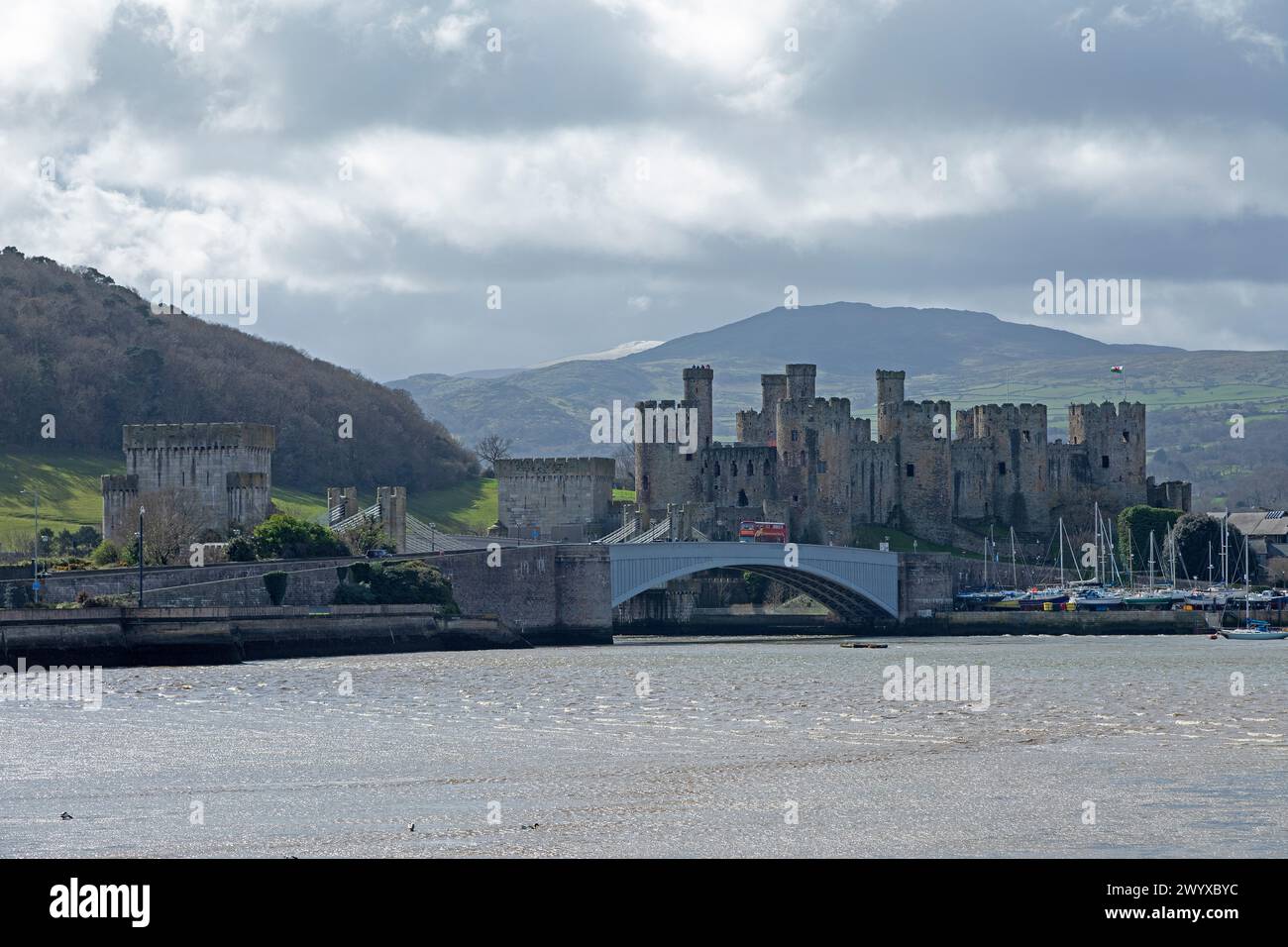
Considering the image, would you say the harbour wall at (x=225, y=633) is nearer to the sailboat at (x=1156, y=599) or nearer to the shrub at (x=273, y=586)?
the shrub at (x=273, y=586)

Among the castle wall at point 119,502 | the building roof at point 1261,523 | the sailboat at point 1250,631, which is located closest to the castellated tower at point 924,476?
the sailboat at point 1250,631

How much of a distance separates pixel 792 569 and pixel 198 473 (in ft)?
71.1

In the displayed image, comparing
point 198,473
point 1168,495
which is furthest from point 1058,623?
point 198,473

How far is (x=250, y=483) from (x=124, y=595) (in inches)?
814

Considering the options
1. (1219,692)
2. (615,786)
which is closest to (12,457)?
(1219,692)

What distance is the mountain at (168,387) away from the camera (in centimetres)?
11331

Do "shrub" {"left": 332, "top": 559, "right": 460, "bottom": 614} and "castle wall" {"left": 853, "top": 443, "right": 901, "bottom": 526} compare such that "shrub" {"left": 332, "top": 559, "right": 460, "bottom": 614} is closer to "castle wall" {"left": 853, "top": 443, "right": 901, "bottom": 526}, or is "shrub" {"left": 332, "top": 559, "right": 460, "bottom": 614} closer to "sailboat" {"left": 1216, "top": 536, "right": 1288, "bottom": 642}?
"sailboat" {"left": 1216, "top": 536, "right": 1288, "bottom": 642}

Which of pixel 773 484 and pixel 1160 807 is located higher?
pixel 773 484

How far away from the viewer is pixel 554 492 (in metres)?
94.1

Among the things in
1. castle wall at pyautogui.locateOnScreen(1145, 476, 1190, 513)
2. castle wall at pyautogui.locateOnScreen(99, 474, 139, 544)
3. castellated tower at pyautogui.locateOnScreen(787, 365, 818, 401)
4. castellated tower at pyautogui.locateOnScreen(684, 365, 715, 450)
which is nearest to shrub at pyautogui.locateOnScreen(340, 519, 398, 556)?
castle wall at pyautogui.locateOnScreen(99, 474, 139, 544)

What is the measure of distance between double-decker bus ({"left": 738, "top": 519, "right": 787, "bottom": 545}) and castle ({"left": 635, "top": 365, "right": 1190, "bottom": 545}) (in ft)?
6.33
